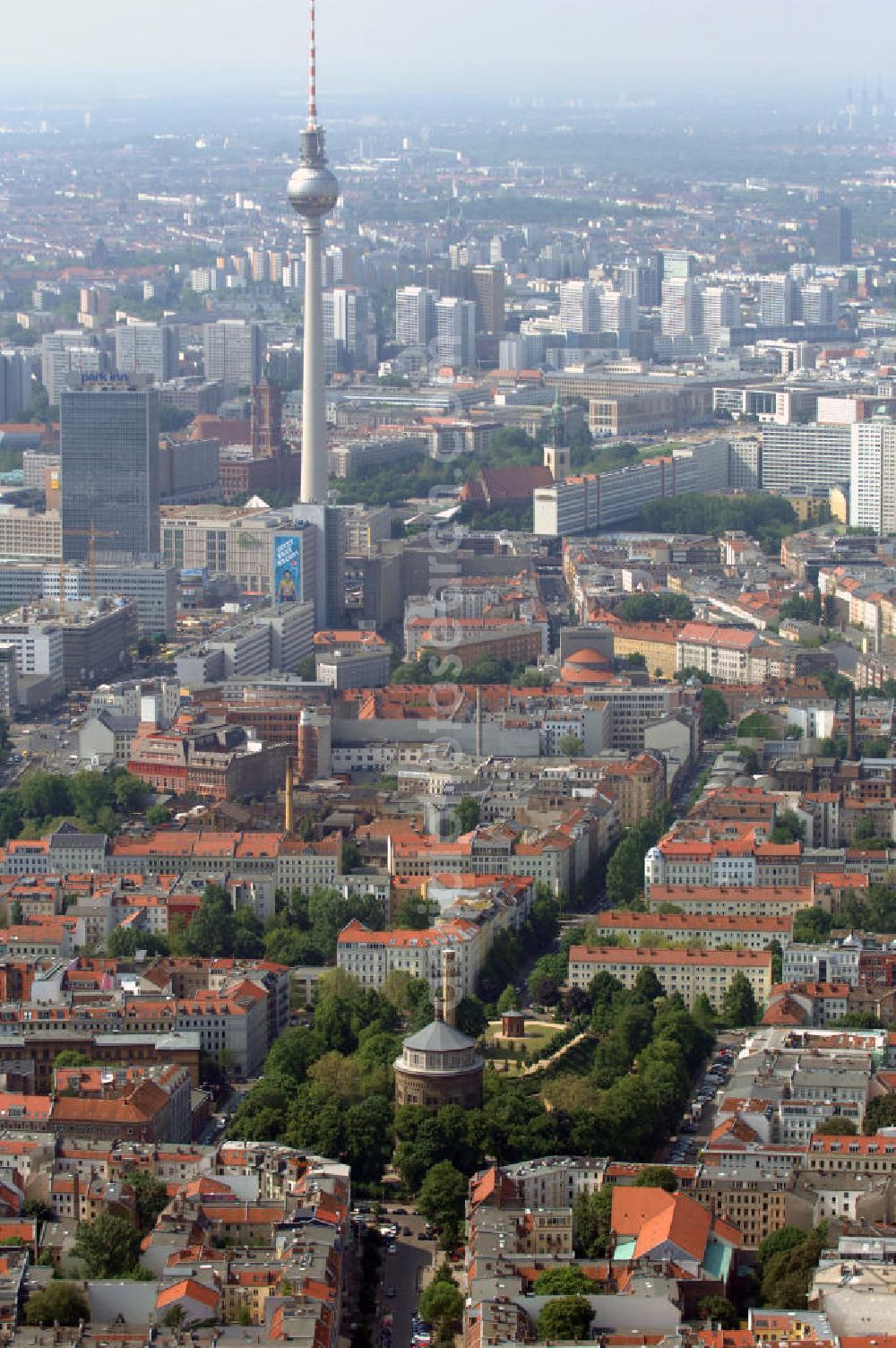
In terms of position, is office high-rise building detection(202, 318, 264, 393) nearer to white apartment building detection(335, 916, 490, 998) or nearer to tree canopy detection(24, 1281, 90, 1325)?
white apartment building detection(335, 916, 490, 998)

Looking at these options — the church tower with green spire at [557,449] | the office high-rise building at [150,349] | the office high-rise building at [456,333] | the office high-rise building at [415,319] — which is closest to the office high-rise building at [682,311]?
the office high-rise building at [415,319]

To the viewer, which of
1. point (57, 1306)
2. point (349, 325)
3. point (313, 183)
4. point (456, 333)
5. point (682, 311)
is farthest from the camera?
point (682, 311)

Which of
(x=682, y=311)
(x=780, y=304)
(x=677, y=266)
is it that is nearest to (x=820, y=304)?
(x=780, y=304)

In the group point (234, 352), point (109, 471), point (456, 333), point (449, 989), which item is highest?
point (456, 333)

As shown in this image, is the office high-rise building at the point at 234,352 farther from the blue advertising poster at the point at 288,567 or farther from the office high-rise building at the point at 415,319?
the blue advertising poster at the point at 288,567

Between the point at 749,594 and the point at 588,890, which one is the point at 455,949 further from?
the point at 749,594

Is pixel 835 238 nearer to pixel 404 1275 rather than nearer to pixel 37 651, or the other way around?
pixel 37 651

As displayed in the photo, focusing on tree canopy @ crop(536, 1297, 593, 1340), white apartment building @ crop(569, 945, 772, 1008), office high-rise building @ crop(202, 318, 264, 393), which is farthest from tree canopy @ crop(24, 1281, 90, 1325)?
office high-rise building @ crop(202, 318, 264, 393)

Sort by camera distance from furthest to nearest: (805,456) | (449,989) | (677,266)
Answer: (677,266), (805,456), (449,989)
